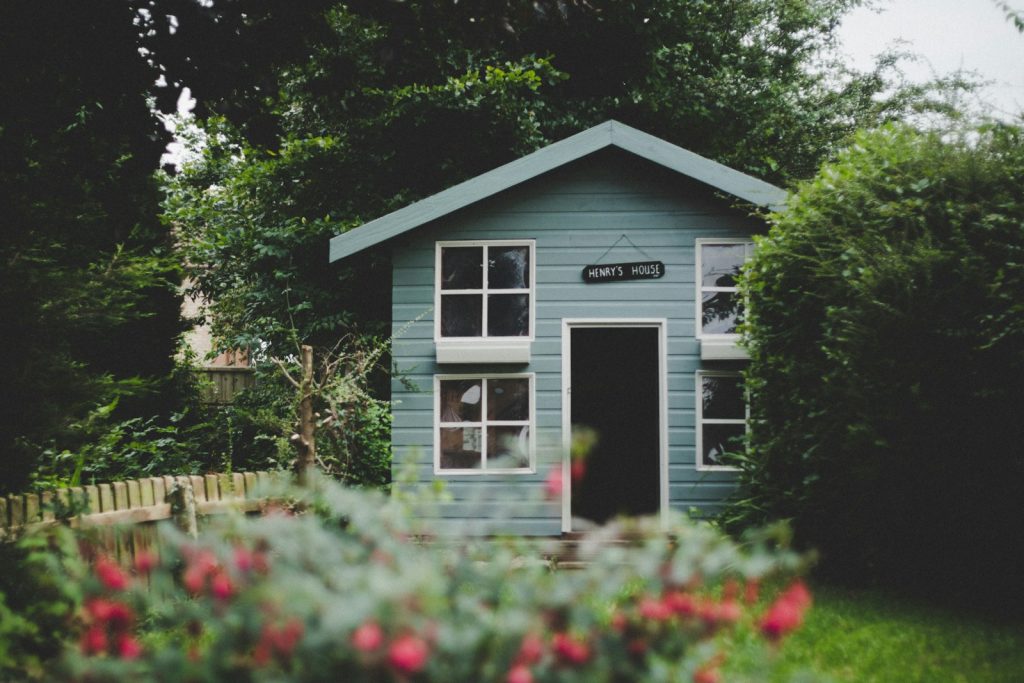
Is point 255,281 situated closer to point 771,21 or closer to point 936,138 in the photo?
point 936,138

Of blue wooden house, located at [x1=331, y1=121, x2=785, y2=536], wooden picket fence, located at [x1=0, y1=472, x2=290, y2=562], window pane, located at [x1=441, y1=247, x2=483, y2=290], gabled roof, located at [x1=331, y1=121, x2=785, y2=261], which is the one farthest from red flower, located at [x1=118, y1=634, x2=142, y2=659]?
window pane, located at [x1=441, y1=247, x2=483, y2=290]

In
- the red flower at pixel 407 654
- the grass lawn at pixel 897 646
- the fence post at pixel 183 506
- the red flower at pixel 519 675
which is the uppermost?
the red flower at pixel 407 654

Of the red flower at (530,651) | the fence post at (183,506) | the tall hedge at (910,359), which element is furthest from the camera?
the fence post at (183,506)

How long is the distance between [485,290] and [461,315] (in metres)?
0.38

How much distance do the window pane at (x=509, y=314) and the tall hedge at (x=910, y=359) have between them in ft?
10.2

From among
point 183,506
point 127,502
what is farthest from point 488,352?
point 127,502

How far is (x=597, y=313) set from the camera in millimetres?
8898

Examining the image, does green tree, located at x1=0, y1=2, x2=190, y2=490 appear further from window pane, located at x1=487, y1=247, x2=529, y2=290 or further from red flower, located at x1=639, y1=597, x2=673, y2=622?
red flower, located at x1=639, y1=597, x2=673, y2=622

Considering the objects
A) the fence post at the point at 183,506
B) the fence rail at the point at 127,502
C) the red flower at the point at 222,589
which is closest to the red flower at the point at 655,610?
the red flower at the point at 222,589

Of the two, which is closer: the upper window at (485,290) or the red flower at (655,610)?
the red flower at (655,610)

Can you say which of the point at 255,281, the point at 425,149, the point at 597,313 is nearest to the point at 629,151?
the point at 597,313

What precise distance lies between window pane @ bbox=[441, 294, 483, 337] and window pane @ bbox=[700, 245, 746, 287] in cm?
241

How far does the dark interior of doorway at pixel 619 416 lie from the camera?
10.6 meters

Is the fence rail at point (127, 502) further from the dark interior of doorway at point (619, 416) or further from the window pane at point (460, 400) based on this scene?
the dark interior of doorway at point (619, 416)
